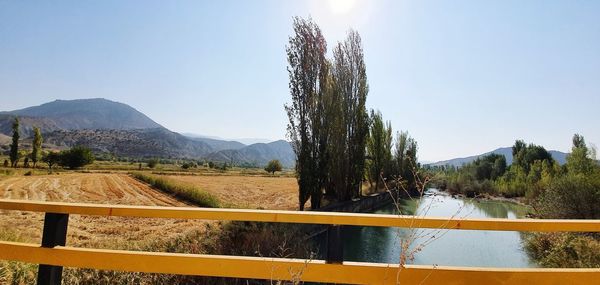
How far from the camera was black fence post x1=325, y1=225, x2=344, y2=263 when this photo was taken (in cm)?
170

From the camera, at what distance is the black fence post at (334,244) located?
1697mm

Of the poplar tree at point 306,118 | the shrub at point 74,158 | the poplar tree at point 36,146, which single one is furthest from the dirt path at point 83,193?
the poplar tree at point 36,146

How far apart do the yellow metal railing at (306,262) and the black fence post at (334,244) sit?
0.19ft

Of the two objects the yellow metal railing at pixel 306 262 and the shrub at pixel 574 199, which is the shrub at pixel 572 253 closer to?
the shrub at pixel 574 199

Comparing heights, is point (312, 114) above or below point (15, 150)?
above

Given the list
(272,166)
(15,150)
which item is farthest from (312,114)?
(272,166)

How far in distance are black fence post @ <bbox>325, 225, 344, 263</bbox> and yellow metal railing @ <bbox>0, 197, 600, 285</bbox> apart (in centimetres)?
6

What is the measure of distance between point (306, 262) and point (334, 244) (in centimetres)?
19

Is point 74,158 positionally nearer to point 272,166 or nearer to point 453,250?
point 272,166

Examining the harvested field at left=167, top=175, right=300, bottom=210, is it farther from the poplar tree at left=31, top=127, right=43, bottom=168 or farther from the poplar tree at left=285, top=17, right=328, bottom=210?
the poplar tree at left=31, top=127, right=43, bottom=168

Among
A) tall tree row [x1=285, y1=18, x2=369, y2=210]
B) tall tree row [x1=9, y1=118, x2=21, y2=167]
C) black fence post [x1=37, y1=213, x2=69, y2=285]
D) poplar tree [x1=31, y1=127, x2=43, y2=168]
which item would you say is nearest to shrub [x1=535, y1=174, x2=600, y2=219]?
tall tree row [x1=285, y1=18, x2=369, y2=210]

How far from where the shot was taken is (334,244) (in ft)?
5.61

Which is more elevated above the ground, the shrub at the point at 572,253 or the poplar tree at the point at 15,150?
the poplar tree at the point at 15,150

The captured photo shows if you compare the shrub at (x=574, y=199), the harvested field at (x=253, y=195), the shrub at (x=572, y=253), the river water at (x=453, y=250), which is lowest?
the river water at (x=453, y=250)
